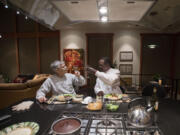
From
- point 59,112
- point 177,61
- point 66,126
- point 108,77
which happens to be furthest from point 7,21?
point 177,61

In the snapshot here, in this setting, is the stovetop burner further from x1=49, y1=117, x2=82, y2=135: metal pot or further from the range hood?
the range hood

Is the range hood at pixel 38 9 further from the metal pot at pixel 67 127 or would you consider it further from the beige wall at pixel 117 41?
the beige wall at pixel 117 41

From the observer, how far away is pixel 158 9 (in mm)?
2193

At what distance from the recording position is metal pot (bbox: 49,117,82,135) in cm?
77

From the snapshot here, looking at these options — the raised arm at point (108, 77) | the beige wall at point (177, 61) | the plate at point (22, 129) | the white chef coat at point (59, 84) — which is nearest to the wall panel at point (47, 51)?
the white chef coat at point (59, 84)

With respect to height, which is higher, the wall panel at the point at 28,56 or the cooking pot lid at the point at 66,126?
the wall panel at the point at 28,56

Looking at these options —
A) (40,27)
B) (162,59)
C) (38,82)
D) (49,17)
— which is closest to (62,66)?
(49,17)

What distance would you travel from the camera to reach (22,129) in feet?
3.06

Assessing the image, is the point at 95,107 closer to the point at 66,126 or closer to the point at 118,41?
the point at 66,126

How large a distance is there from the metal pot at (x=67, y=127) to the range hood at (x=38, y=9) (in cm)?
98

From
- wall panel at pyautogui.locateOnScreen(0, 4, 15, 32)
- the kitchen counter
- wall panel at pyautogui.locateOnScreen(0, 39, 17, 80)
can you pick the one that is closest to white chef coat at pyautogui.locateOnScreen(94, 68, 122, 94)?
the kitchen counter

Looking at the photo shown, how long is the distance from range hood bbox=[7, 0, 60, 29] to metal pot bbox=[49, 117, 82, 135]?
3.22ft

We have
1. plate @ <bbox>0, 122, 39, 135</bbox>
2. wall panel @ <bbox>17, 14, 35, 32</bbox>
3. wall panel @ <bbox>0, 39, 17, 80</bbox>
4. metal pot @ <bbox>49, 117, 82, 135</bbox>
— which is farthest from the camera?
wall panel @ <bbox>0, 39, 17, 80</bbox>

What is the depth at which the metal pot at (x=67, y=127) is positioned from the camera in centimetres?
77
